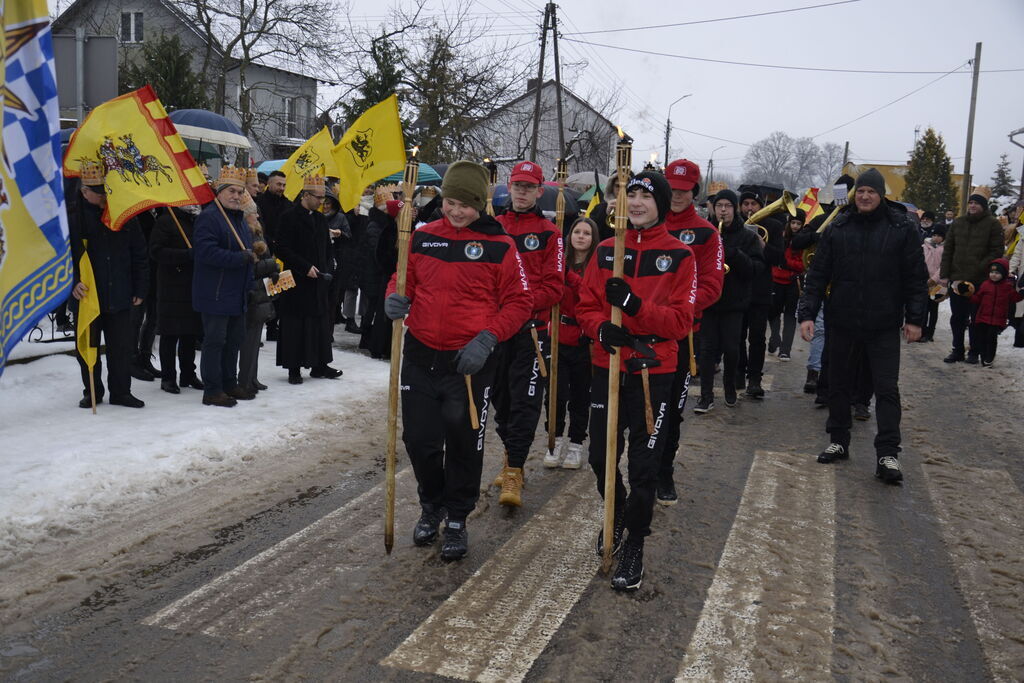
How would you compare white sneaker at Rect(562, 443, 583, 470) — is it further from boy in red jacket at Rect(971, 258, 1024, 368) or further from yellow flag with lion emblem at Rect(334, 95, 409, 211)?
boy in red jacket at Rect(971, 258, 1024, 368)

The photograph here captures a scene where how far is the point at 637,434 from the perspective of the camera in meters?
4.50

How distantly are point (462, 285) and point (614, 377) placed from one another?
983mm

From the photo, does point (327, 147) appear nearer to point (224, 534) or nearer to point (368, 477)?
point (368, 477)

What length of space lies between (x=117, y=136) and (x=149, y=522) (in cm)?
378

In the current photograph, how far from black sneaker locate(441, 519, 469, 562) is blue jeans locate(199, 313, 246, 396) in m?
4.01

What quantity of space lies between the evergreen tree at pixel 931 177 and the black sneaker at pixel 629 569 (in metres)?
56.1

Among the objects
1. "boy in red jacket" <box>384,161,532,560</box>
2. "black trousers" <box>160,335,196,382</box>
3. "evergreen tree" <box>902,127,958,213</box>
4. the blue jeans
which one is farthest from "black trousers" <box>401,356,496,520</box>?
"evergreen tree" <box>902,127,958,213</box>

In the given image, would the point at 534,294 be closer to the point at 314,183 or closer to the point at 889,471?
the point at 889,471

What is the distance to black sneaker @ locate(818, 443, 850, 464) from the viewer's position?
23.4ft

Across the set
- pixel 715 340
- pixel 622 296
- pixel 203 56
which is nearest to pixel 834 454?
pixel 715 340

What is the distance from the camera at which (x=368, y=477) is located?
632cm

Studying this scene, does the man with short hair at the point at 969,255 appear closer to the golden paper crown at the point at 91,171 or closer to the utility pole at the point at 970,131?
the golden paper crown at the point at 91,171

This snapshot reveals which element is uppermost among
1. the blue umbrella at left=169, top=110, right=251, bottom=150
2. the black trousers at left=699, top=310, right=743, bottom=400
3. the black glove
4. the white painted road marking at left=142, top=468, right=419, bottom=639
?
the blue umbrella at left=169, top=110, right=251, bottom=150

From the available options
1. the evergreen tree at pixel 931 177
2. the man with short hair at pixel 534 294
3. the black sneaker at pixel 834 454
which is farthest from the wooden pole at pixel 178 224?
the evergreen tree at pixel 931 177
